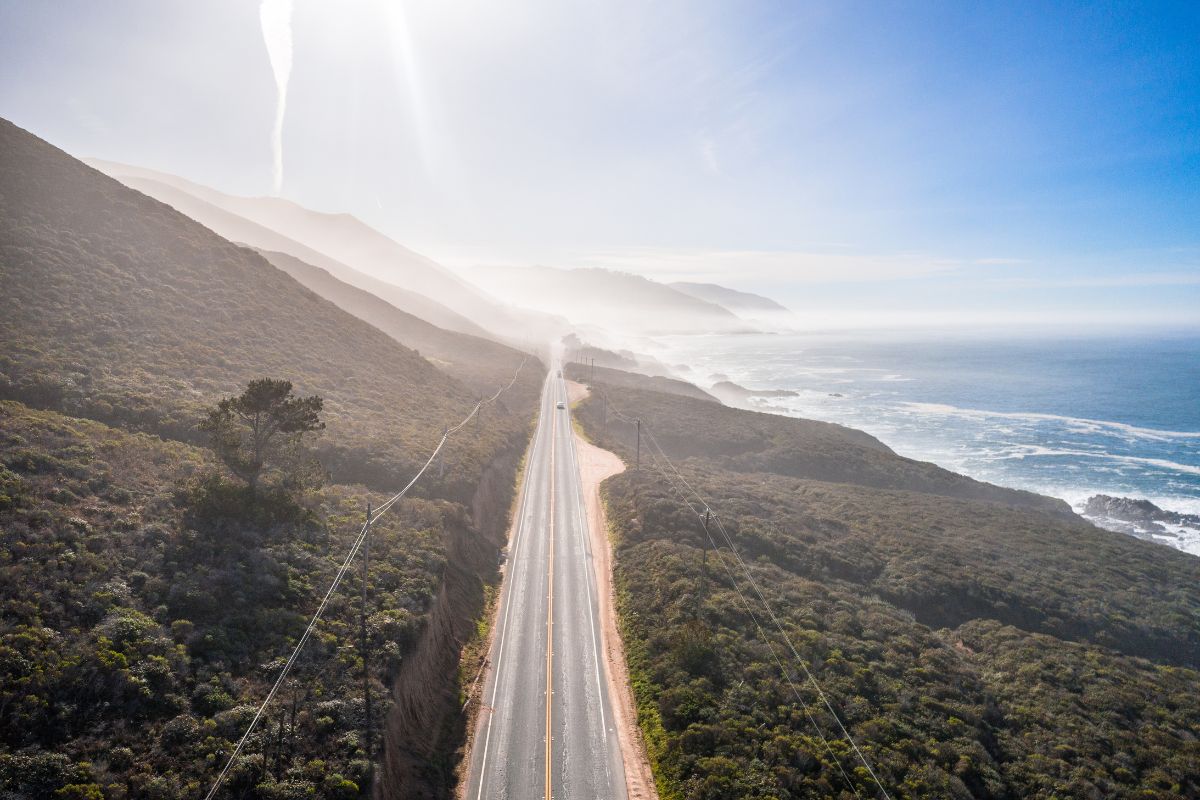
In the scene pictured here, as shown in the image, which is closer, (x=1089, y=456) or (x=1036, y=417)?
(x=1089, y=456)

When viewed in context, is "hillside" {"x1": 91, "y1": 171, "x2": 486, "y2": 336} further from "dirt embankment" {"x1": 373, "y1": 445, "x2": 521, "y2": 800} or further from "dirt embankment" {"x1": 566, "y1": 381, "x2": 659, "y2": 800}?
"dirt embankment" {"x1": 373, "y1": 445, "x2": 521, "y2": 800}

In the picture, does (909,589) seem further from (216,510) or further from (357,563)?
(216,510)

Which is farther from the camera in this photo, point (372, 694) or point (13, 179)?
point (13, 179)

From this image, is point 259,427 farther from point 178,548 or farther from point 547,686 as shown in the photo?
point 547,686

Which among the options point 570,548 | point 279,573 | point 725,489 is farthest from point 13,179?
point 725,489

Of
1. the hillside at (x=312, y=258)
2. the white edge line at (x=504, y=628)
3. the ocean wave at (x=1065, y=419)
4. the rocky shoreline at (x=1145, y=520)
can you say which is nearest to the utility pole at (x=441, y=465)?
the white edge line at (x=504, y=628)

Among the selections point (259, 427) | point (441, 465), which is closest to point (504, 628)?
point (441, 465)

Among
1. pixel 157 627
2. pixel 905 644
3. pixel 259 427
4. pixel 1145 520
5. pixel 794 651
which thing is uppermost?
pixel 259 427

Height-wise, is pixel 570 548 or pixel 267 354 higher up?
pixel 267 354
